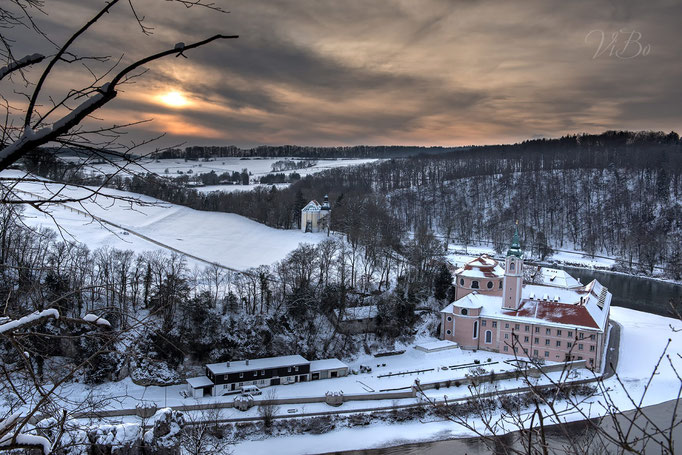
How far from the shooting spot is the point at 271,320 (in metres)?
21.1

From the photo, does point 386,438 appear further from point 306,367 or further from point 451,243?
Answer: point 451,243

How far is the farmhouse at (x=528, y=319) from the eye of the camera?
66.1ft

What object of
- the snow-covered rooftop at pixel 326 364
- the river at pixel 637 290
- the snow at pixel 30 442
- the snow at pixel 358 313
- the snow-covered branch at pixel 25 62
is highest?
the snow-covered branch at pixel 25 62

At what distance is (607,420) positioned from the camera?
1390 cm

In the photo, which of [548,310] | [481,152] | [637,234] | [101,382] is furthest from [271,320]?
[481,152]

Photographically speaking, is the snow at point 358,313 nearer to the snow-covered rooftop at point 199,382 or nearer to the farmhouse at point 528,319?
the farmhouse at point 528,319

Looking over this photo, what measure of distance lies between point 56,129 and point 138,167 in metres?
0.49

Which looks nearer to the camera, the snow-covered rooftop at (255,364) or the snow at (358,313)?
the snow-covered rooftop at (255,364)

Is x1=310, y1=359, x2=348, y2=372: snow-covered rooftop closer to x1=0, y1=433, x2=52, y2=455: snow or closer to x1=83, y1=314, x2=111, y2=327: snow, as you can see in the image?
x1=83, y1=314, x2=111, y2=327: snow

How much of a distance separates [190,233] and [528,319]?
21632 mm

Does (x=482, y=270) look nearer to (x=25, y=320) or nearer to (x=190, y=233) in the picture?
(x=190, y=233)

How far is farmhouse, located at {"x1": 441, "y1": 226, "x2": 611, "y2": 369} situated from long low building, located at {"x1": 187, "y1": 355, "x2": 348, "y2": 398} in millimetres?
6223

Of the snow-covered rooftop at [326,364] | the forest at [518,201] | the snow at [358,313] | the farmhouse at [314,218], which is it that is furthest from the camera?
the forest at [518,201]

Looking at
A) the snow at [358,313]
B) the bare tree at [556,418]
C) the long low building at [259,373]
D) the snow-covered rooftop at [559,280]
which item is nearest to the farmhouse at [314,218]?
the snow at [358,313]
